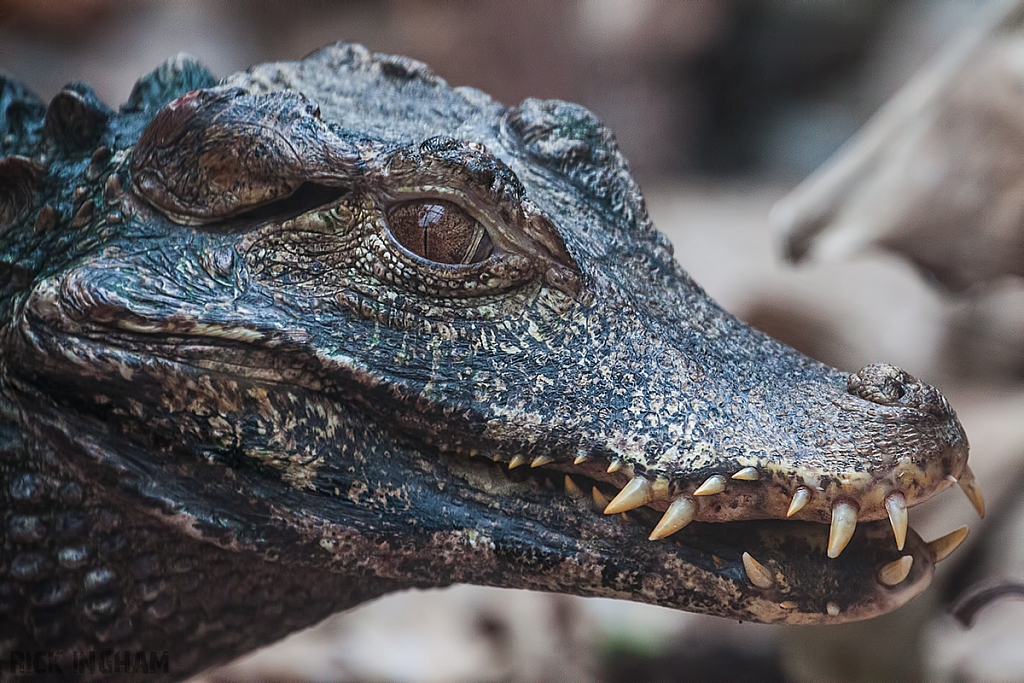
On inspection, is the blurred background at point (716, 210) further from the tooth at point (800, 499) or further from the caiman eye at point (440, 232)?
the caiman eye at point (440, 232)

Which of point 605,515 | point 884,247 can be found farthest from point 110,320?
point 884,247

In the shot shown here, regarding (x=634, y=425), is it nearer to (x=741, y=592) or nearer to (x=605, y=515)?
(x=605, y=515)

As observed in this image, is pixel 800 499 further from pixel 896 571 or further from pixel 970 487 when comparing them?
pixel 970 487

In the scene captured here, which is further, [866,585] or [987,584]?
[987,584]

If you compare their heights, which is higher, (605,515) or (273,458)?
(273,458)

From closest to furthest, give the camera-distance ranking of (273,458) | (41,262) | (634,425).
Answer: (634,425) → (273,458) → (41,262)

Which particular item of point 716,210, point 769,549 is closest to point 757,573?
point 769,549

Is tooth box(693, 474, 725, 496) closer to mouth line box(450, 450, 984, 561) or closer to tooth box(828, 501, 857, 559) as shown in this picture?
mouth line box(450, 450, 984, 561)
